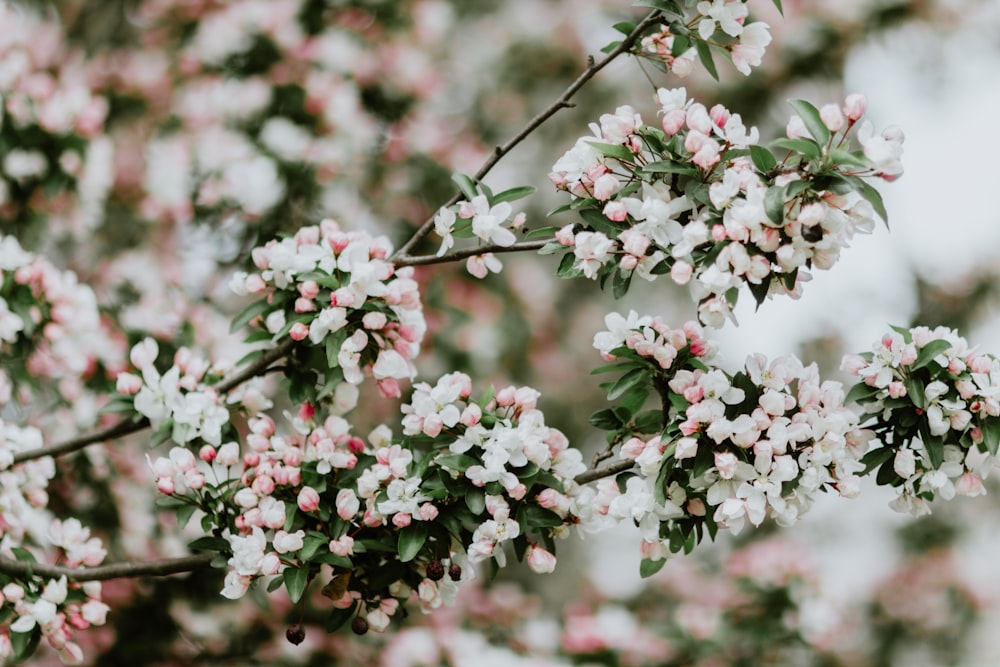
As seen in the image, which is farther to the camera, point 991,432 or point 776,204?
point 991,432

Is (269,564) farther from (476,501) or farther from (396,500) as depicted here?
(476,501)

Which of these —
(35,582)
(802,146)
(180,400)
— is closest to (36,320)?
(180,400)

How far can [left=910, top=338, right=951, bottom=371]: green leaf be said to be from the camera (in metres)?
1.54

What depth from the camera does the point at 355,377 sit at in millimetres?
1728

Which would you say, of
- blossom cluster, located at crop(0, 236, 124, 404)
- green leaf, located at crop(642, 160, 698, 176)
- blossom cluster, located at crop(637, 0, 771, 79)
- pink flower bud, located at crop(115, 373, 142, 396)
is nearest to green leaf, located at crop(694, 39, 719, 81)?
blossom cluster, located at crop(637, 0, 771, 79)

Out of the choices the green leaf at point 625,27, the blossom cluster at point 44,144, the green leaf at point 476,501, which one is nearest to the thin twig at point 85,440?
the green leaf at point 476,501

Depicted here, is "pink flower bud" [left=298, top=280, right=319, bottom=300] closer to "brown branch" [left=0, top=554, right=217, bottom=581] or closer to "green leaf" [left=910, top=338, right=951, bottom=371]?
"brown branch" [left=0, top=554, right=217, bottom=581]

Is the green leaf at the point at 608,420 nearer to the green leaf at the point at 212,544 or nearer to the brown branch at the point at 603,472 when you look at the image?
the brown branch at the point at 603,472

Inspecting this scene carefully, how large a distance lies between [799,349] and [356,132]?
2640mm

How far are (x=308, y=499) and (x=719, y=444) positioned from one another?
2.42ft

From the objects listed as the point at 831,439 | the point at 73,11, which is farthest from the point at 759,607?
the point at 73,11

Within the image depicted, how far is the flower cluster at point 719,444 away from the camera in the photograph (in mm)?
1493

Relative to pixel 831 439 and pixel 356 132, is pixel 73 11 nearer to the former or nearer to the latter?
pixel 356 132

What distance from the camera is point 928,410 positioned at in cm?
156
